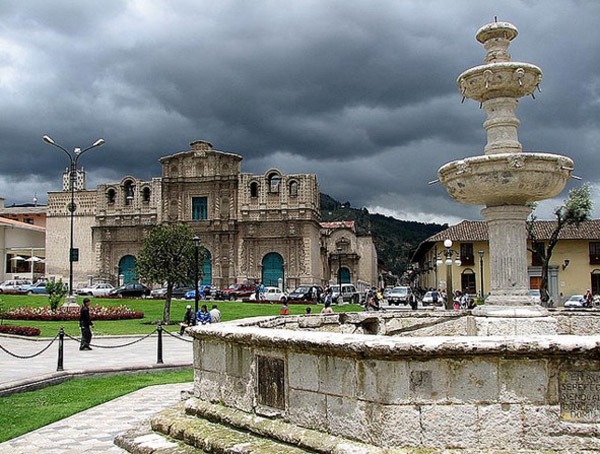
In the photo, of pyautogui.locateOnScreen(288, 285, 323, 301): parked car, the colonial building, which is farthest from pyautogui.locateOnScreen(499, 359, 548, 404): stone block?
the colonial building

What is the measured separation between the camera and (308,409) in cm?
539

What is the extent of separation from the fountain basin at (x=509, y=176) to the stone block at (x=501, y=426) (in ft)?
11.9

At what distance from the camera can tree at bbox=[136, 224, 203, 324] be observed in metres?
28.6

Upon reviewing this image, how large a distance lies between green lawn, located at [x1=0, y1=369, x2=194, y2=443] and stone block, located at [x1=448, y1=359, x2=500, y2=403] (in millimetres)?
5194

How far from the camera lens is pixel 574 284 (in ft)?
166

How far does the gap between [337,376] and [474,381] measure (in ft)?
3.33

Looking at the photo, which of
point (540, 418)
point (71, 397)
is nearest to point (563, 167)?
point (540, 418)

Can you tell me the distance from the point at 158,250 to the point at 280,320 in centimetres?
2056

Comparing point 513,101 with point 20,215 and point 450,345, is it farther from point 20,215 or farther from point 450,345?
point 20,215

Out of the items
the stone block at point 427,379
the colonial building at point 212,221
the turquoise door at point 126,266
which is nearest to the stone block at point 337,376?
the stone block at point 427,379

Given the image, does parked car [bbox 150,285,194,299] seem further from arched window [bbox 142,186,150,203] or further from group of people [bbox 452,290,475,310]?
group of people [bbox 452,290,475,310]

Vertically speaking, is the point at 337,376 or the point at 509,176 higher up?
the point at 509,176

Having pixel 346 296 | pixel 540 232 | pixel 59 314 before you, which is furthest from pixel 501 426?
pixel 540 232

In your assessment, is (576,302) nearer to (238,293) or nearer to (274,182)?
(238,293)
